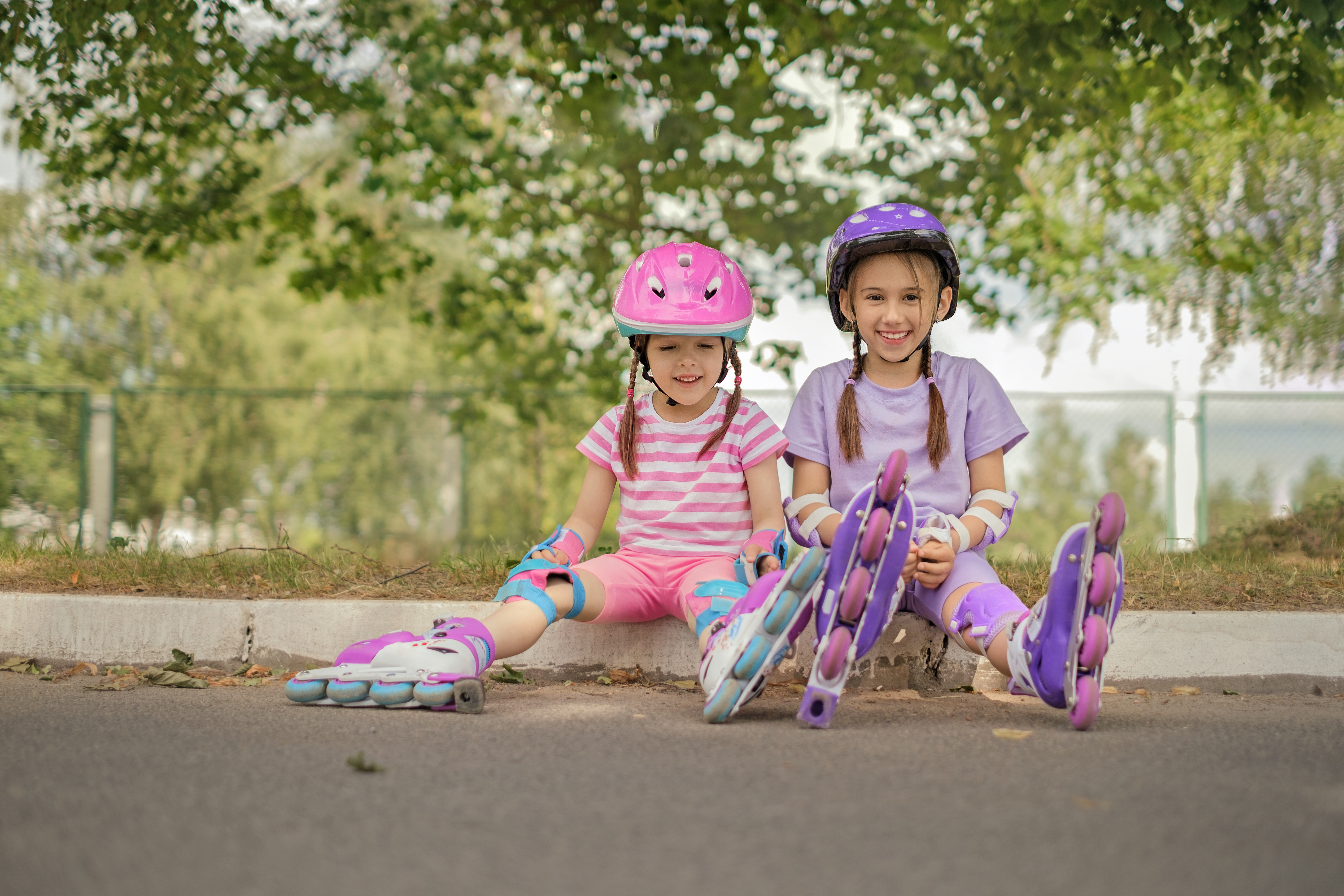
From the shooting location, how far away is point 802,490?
11.6ft

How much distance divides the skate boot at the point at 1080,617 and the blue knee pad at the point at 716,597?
2.70ft

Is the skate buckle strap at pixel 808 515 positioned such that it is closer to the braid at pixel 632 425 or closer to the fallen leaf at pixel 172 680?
the braid at pixel 632 425

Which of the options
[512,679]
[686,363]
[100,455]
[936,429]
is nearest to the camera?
[936,429]

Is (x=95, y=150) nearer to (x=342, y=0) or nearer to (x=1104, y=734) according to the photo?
(x=342, y=0)

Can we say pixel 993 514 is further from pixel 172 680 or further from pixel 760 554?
pixel 172 680

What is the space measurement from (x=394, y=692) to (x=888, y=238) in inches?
80.7

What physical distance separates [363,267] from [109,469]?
Result: 3.38 meters

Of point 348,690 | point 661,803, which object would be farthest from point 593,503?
point 661,803

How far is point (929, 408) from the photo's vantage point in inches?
140

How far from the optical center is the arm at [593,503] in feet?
12.4

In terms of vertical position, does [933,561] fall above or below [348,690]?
above

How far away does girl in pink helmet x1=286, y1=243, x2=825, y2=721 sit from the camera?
3.22m

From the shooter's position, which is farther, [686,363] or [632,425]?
[632,425]

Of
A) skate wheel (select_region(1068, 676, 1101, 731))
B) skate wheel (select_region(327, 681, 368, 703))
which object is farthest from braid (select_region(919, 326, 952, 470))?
skate wheel (select_region(327, 681, 368, 703))
